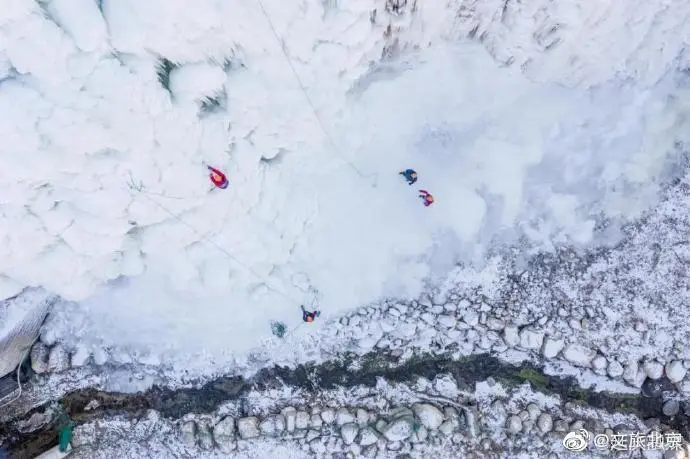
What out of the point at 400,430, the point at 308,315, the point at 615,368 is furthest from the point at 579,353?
the point at 308,315

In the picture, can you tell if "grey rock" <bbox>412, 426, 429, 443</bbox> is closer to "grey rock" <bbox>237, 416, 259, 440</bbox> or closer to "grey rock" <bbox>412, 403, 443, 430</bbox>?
"grey rock" <bbox>412, 403, 443, 430</bbox>

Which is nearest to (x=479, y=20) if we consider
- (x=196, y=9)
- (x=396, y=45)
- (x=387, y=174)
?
(x=396, y=45)

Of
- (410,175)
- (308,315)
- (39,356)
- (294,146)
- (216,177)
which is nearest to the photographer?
(216,177)

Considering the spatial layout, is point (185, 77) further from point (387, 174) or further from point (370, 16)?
point (387, 174)

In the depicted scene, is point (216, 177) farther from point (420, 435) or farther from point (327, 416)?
point (420, 435)

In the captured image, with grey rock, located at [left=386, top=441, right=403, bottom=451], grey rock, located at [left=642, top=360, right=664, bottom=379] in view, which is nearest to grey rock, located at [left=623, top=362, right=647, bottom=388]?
grey rock, located at [left=642, top=360, right=664, bottom=379]

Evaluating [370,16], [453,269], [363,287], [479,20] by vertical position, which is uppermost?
[479,20]
